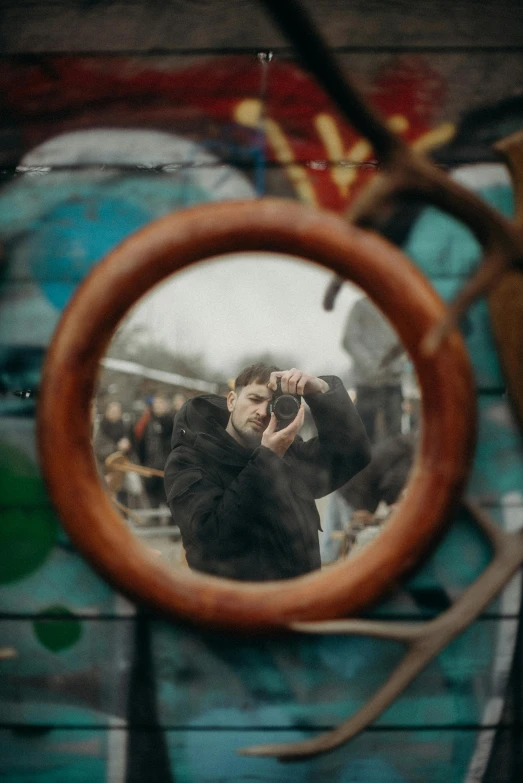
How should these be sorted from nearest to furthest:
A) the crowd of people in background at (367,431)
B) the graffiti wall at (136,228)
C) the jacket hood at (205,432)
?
the graffiti wall at (136,228), the crowd of people in background at (367,431), the jacket hood at (205,432)

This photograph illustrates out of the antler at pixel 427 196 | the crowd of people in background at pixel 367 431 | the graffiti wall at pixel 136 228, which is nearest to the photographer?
the antler at pixel 427 196

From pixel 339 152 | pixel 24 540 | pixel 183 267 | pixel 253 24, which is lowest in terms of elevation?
pixel 24 540

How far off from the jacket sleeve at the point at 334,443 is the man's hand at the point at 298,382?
1 centimetres

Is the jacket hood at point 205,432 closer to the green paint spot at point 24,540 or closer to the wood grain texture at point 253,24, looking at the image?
the green paint spot at point 24,540

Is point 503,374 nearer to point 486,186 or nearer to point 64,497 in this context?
point 486,186

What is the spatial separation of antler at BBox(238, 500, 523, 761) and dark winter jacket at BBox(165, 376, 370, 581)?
1.02ft

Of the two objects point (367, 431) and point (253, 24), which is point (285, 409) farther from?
point (253, 24)

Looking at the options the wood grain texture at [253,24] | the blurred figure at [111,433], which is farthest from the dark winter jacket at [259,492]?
the wood grain texture at [253,24]

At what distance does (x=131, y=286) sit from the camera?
0.84 m

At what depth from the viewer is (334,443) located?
1154 millimetres

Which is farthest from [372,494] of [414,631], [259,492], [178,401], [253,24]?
[253,24]

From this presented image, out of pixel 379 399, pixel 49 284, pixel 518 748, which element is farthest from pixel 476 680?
pixel 49 284

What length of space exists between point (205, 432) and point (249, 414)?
116mm

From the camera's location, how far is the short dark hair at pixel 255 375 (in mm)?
1321
